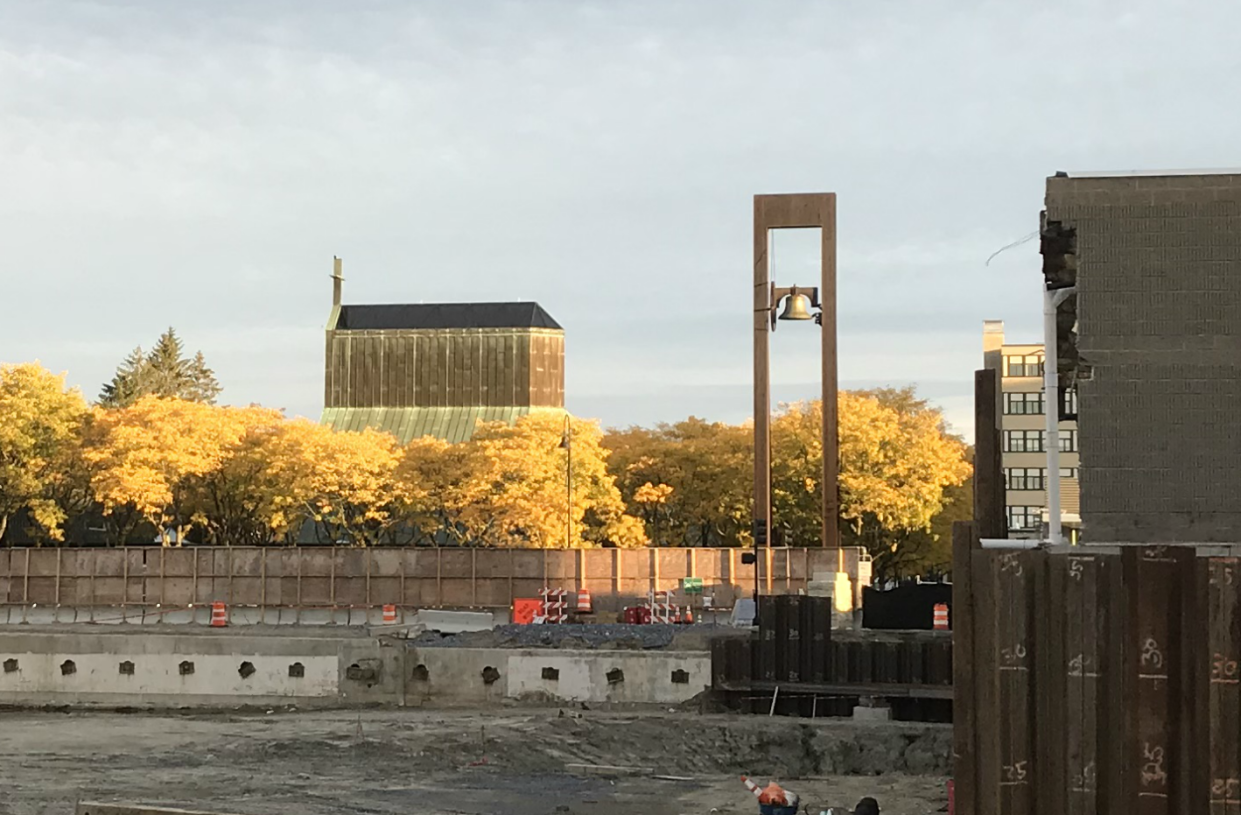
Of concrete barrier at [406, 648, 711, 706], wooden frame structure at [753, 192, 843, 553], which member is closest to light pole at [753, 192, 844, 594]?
wooden frame structure at [753, 192, 843, 553]

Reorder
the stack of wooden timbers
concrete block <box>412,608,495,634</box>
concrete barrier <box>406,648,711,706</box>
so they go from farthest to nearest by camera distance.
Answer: concrete block <box>412,608,495,634</box> < concrete barrier <box>406,648,711,706</box> < the stack of wooden timbers

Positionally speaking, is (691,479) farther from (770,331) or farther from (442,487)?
(770,331)

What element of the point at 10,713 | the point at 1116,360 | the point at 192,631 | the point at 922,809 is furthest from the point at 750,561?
the point at 1116,360

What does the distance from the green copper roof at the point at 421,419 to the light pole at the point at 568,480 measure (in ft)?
102

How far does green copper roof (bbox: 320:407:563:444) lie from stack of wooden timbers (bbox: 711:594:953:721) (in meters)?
67.4

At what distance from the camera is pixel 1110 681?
38.1 ft

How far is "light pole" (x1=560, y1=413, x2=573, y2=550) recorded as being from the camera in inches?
2411

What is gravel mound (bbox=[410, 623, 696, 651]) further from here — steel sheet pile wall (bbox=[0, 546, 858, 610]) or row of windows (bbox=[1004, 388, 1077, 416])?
row of windows (bbox=[1004, 388, 1077, 416])

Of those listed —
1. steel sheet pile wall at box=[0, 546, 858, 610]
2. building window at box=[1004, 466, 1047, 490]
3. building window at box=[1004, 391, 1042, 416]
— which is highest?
building window at box=[1004, 391, 1042, 416]

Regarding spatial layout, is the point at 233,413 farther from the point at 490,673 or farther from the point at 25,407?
the point at 490,673

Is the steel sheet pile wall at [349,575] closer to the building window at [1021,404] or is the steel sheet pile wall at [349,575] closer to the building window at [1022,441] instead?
the building window at [1022,441]

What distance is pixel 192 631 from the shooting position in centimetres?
3991

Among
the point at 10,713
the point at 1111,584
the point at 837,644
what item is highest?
the point at 1111,584

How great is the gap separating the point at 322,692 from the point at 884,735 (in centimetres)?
1387
